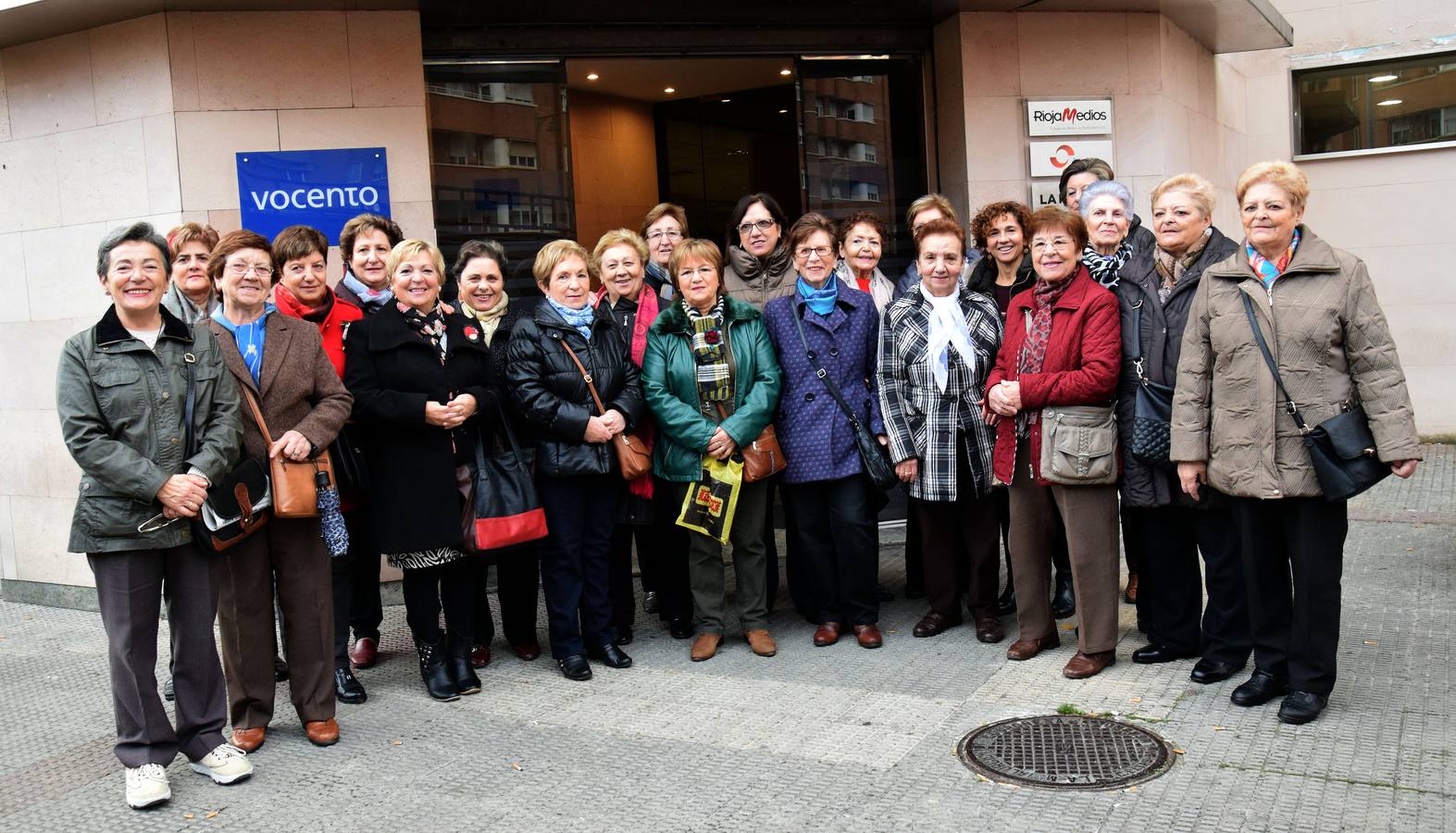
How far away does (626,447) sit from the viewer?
5695 mm

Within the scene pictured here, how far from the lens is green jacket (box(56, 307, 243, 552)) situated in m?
4.23

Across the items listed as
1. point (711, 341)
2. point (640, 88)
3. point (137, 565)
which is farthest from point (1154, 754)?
point (640, 88)

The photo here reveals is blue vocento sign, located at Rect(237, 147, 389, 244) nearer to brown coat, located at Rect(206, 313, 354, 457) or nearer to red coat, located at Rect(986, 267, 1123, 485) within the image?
brown coat, located at Rect(206, 313, 354, 457)

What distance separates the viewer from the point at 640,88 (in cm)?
1038

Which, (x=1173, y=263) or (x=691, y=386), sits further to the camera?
(x=691, y=386)

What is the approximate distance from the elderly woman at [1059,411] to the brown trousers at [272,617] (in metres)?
2.95

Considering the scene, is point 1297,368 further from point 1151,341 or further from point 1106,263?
point 1106,263

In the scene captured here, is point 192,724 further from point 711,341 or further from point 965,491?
point 965,491

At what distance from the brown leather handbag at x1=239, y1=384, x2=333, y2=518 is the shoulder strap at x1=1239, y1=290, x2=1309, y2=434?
11.8 ft

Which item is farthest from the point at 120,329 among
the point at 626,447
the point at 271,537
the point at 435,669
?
the point at 626,447

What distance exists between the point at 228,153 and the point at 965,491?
4.68 m

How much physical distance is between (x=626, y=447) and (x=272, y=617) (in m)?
1.69

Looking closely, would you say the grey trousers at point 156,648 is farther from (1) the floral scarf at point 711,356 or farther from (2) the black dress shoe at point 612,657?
(1) the floral scarf at point 711,356

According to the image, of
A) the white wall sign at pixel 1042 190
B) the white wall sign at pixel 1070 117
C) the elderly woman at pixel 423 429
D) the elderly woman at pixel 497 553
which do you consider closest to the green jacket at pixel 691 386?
the elderly woman at pixel 497 553
